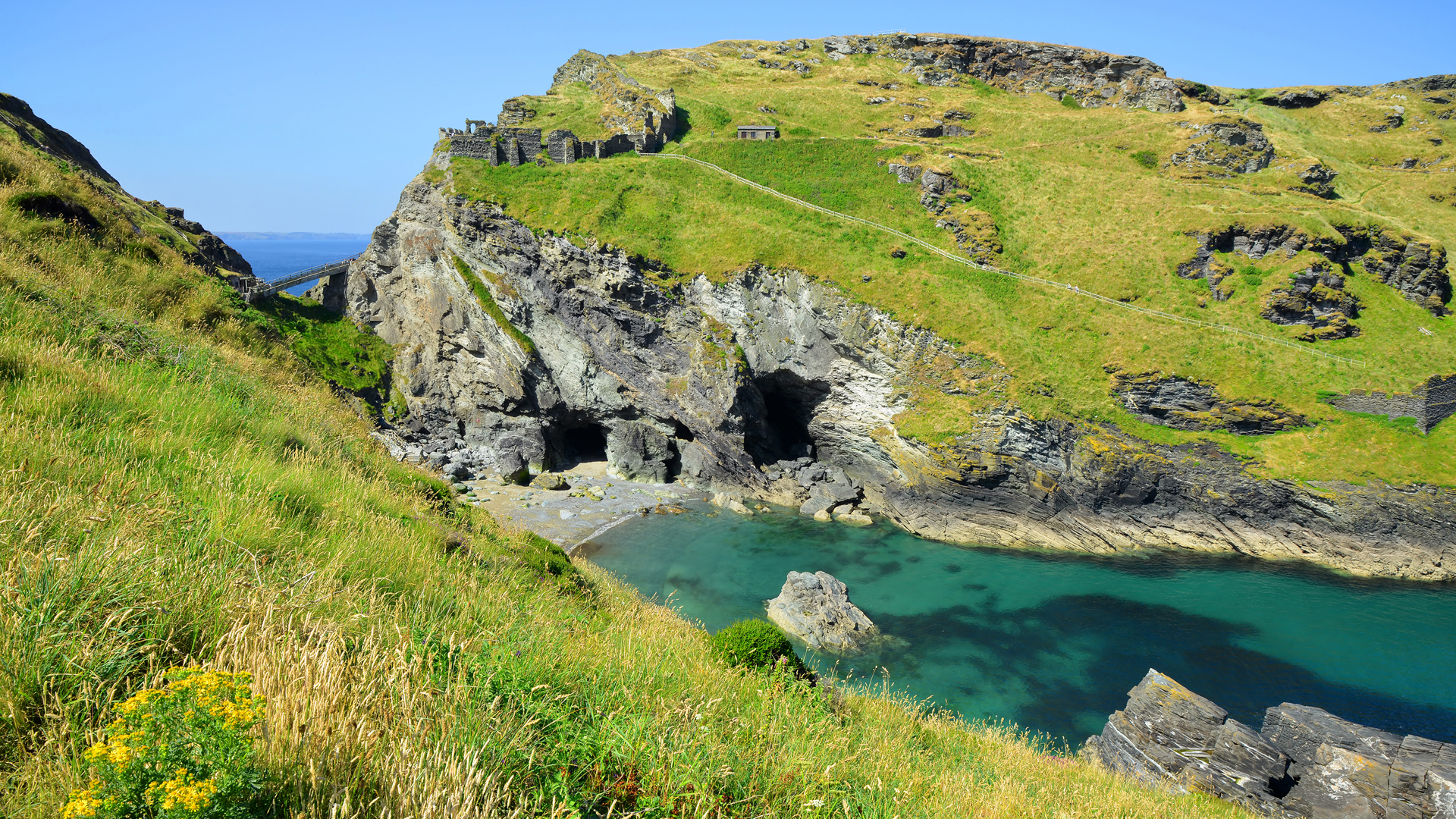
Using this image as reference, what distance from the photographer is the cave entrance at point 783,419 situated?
47125 millimetres

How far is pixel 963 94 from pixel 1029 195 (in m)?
27.2

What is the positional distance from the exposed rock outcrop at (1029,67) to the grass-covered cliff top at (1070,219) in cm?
459

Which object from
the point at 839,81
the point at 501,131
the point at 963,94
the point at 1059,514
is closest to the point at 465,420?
the point at 501,131

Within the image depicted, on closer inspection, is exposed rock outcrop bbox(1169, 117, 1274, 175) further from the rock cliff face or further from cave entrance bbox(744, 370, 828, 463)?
cave entrance bbox(744, 370, 828, 463)

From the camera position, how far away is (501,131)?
5572 cm

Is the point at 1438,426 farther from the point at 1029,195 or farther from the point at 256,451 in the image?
the point at 256,451

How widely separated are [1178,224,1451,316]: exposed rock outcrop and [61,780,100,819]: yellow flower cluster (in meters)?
59.5

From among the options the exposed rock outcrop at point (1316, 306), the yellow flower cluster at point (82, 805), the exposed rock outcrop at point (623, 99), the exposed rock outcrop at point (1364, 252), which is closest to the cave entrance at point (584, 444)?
the exposed rock outcrop at point (623, 99)

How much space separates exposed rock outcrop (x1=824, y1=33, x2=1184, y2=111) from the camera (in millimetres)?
70938

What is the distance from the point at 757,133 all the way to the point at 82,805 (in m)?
70.0

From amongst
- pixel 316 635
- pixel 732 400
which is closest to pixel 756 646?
pixel 316 635

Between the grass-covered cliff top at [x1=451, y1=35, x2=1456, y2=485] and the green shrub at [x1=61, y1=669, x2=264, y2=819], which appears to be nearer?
the green shrub at [x1=61, y1=669, x2=264, y2=819]

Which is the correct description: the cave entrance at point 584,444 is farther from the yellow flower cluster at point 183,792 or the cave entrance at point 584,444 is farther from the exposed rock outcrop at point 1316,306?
the exposed rock outcrop at point 1316,306

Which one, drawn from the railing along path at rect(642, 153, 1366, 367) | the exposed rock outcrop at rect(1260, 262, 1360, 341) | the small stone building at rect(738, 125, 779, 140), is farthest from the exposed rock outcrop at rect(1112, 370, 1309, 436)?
the small stone building at rect(738, 125, 779, 140)
